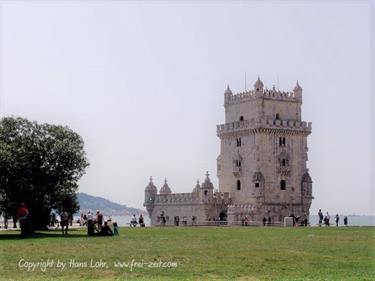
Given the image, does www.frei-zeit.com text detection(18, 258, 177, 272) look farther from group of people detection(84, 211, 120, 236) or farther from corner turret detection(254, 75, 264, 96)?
corner turret detection(254, 75, 264, 96)

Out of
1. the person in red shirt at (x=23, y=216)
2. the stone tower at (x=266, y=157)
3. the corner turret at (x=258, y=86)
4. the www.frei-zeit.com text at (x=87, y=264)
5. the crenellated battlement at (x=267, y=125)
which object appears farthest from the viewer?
the corner turret at (x=258, y=86)

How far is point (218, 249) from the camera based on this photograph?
33062 millimetres

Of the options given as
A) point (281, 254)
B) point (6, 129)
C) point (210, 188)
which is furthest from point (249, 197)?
point (281, 254)

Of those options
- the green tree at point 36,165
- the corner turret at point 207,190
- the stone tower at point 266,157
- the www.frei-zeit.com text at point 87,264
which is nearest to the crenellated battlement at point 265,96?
the stone tower at point 266,157

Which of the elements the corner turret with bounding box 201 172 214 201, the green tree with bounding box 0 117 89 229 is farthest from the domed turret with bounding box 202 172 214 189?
the green tree with bounding box 0 117 89 229

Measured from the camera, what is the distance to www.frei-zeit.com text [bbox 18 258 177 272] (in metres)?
25.8

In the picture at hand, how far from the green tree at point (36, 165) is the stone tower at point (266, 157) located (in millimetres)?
42082

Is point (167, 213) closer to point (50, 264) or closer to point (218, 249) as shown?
point (218, 249)

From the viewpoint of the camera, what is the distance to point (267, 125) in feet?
298

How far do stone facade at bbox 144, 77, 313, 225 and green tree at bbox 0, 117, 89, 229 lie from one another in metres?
41.3

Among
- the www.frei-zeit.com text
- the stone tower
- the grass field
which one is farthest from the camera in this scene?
the stone tower

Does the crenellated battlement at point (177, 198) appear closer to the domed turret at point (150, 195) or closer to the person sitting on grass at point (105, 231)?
the domed turret at point (150, 195)

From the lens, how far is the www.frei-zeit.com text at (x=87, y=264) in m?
25.8

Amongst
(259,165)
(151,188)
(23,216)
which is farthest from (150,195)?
(23,216)
